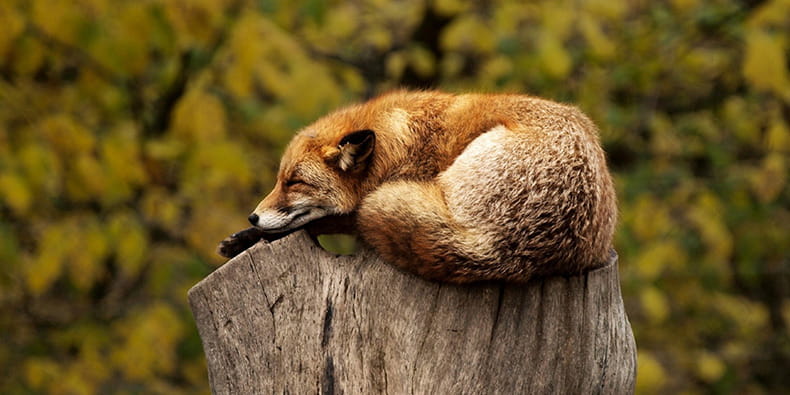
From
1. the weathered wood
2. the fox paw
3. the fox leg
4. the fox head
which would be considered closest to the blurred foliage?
the fox head

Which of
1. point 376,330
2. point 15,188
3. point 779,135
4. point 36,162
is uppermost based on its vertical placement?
point 36,162

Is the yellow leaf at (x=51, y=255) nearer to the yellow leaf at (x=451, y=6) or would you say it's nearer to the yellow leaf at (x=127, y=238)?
the yellow leaf at (x=127, y=238)

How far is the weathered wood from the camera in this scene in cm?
318

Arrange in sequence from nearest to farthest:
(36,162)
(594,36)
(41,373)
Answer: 1. (36,162)
2. (594,36)
3. (41,373)

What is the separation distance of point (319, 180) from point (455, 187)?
Result: 2.48 feet

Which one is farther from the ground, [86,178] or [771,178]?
[86,178]

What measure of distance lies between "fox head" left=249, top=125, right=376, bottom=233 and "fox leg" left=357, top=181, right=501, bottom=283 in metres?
0.44

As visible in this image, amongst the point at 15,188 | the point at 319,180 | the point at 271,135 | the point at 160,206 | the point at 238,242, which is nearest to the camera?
the point at 238,242

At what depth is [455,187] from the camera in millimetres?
3670

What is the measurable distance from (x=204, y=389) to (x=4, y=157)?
12.3 ft

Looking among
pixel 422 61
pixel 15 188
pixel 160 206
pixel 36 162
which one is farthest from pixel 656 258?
pixel 15 188

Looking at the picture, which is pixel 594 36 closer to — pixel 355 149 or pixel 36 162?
pixel 355 149

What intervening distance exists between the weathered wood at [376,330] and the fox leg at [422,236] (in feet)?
0.20

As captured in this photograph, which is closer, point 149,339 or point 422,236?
point 422,236
